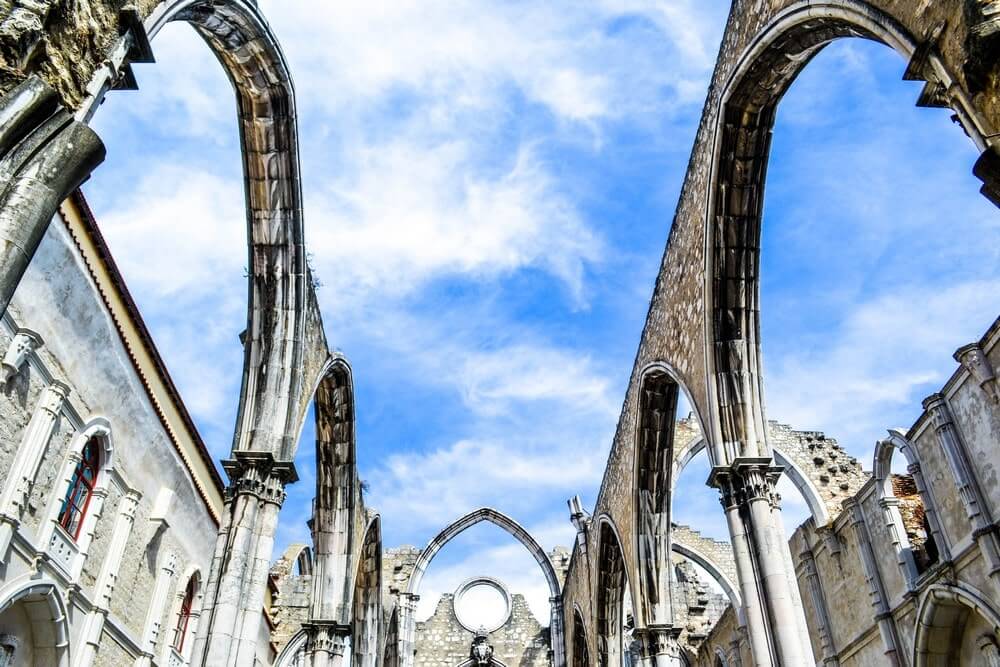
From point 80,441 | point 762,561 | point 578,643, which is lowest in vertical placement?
Answer: point 762,561

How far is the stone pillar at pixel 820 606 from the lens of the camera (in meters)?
12.6

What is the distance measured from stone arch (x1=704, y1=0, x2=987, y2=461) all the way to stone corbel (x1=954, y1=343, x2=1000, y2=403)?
9.44 ft

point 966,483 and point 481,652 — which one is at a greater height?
point 481,652

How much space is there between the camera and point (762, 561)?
7.25 metres

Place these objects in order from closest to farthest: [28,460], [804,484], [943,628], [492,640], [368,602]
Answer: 1. [28,460]
2. [943,628]
3. [804,484]
4. [368,602]
5. [492,640]

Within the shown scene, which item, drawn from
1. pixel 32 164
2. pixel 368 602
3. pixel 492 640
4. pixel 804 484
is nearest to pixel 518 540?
pixel 492 640

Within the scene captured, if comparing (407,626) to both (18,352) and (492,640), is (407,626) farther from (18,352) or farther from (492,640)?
(18,352)

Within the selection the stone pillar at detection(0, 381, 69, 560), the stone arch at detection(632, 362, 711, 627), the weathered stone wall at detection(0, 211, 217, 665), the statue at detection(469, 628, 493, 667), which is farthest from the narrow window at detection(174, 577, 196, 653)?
the statue at detection(469, 628, 493, 667)

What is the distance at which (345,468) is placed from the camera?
43.3 ft

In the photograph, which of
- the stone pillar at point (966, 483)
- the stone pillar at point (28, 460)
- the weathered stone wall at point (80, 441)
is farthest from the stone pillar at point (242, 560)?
the stone pillar at point (966, 483)

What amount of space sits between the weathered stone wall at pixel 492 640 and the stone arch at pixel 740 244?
16.4 m

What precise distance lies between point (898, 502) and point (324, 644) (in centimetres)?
929

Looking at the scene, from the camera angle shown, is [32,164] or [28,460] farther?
[28,460]

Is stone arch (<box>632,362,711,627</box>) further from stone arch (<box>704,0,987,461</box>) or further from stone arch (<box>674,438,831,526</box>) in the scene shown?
stone arch (<box>674,438,831,526</box>)
